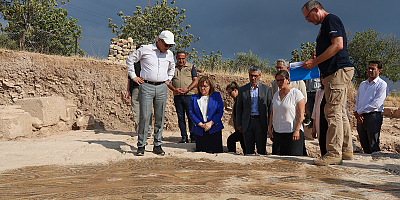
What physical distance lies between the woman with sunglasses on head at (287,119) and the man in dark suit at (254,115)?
0.36 metres

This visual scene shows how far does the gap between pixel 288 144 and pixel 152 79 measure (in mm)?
2328

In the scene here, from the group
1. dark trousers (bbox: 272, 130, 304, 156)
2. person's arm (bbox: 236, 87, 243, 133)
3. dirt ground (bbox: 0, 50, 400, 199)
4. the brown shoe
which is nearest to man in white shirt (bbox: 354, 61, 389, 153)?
dirt ground (bbox: 0, 50, 400, 199)

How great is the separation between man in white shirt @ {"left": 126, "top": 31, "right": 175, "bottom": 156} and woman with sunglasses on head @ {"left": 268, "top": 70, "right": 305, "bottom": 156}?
1798 mm

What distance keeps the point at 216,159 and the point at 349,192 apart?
1.90 meters

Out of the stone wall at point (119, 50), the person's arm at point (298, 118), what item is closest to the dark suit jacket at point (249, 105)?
the person's arm at point (298, 118)

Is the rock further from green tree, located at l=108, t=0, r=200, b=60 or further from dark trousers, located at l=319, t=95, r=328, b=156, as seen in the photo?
green tree, located at l=108, t=0, r=200, b=60


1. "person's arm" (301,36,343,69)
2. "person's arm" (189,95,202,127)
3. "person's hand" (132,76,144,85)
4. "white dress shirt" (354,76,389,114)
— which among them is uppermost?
"person's arm" (301,36,343,69)

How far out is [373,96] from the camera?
4223 millimetres

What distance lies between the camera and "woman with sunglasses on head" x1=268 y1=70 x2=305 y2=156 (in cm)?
365

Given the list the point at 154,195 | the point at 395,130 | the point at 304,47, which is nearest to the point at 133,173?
the point at 154,195

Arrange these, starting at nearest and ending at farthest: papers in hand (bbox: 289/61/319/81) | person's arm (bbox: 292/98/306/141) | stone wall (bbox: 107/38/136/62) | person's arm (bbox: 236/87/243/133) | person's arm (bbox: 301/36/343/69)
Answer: person's arm (bbox: 301/36/343/69)
papers in hand (bbox: 289/61/319/81)
person's arm (bbox: 292/98/306/141)
person's arm (bbox: 236/87/243/133)
stone wall (bbox: 107/38/136/62)

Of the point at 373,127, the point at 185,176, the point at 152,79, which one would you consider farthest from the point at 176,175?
the point at 373,127

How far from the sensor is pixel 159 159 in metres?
3.73

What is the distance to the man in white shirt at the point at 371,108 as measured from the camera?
4.13 metres
